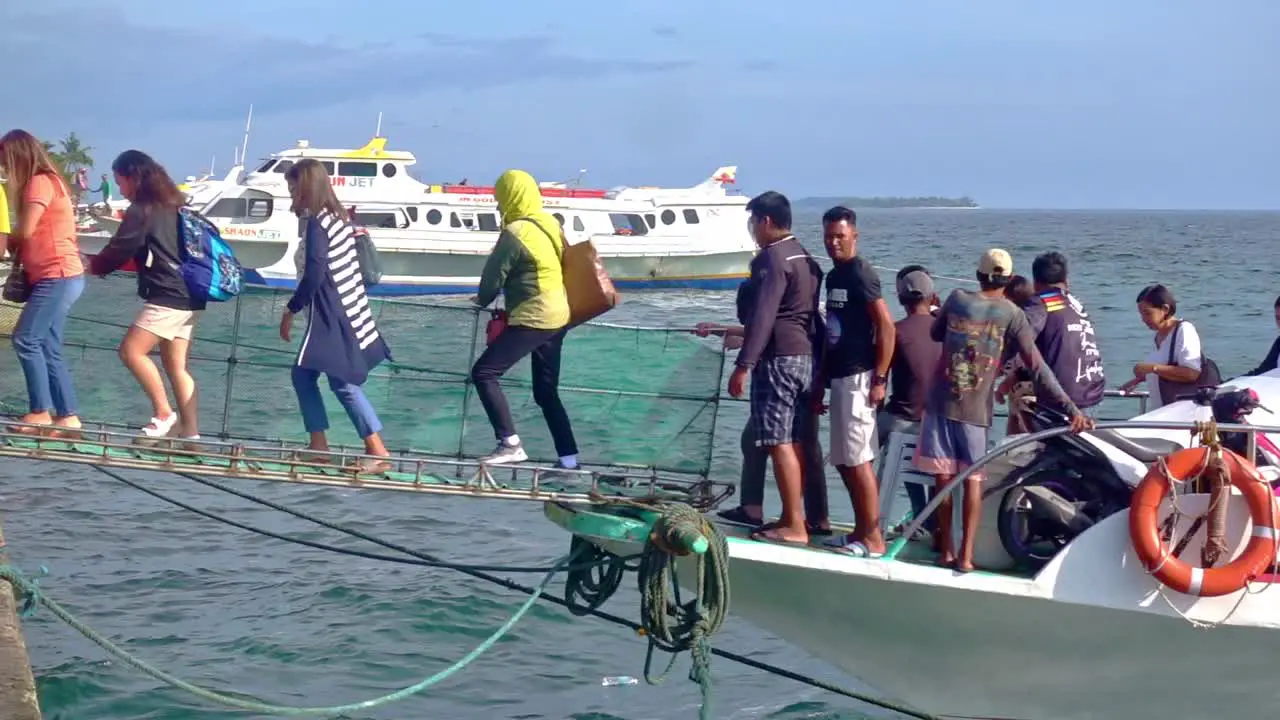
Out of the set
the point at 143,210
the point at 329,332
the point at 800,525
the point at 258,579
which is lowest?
the point at 258,579

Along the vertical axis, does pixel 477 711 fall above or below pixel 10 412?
below

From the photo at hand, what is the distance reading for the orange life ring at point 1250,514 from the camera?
6.69 metres

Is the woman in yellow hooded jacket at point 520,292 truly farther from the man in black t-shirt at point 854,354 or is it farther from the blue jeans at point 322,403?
the man in black t-shirt at point 854,354

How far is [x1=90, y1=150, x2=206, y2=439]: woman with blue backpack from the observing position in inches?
308

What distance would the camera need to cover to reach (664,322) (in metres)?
35.8

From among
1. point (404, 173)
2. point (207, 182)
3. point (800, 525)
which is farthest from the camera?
point (207, 182)

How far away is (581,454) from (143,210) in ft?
9.01

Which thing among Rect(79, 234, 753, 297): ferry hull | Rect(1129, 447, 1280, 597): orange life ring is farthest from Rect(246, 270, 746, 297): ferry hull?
Rect(1129, 447, 1280, 597): orange life ring

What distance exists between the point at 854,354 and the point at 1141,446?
1550mm

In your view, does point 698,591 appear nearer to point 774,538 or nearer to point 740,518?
point 774,538

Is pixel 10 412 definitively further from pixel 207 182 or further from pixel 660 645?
Answer: pixel 207 182

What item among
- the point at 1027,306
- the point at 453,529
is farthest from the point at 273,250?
the point at 1027,306

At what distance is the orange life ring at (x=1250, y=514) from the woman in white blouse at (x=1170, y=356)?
1.75m

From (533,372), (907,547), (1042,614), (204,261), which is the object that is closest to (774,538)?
(907,547)
